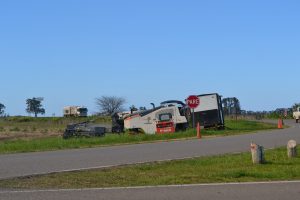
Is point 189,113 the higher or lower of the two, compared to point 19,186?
higher

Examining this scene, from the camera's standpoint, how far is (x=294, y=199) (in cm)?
1002

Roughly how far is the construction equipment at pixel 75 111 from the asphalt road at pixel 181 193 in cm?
9439

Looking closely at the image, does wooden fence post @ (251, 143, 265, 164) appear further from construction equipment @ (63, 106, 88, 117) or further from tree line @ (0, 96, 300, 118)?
construction equipment @ (63, 106, 88, 117)

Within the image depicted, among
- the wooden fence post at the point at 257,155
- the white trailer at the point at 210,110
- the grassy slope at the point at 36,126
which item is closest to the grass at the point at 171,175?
the wooden fence post at the point at 257,155

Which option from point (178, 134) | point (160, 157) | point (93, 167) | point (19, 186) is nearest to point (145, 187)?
point (19, 186)

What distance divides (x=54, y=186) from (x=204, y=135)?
895 inches

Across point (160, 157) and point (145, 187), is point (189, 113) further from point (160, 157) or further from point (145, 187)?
point (145, 187)

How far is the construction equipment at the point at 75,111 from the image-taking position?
105m

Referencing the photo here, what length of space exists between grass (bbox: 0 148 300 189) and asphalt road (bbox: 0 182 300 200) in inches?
32.9

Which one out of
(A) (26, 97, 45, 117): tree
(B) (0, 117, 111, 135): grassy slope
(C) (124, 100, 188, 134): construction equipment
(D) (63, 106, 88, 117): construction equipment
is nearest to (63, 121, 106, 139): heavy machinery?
(C) (124, 100, 188, 134): construction equipment

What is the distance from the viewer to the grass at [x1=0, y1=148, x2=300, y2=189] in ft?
40.9

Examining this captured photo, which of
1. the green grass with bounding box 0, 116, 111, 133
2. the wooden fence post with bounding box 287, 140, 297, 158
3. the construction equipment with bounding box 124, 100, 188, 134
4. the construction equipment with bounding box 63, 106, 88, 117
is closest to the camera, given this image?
the wooden fence post with bounding box 287, 140, 297, 158

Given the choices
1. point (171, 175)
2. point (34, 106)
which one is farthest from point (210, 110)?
point (34, 106)

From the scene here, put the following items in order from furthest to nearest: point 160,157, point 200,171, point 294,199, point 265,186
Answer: point 160,157, point 200,171, point 265,186, point 294,199
